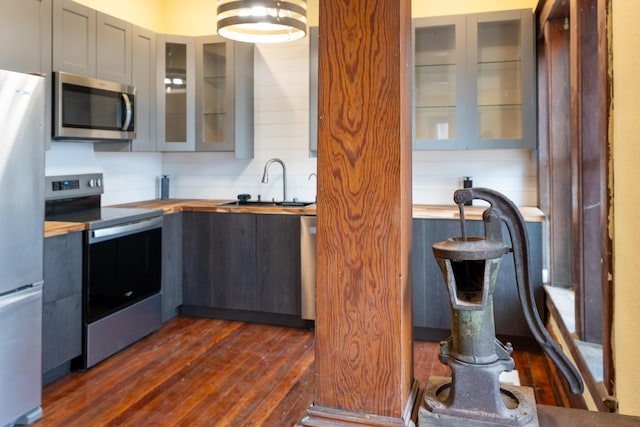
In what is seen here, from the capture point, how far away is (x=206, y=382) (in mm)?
2906

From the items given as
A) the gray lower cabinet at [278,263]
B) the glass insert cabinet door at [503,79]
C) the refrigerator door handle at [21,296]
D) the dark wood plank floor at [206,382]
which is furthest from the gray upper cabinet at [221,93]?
the refrigerator door handle at [21,296]

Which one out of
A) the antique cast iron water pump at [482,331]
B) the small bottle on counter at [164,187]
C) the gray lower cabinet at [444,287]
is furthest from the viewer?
the small bottle on counter at [164,187]

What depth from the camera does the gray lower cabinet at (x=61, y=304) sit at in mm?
2764

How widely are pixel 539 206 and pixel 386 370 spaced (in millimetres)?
3183

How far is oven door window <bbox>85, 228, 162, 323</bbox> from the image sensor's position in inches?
121

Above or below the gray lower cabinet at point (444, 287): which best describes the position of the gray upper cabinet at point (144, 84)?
above

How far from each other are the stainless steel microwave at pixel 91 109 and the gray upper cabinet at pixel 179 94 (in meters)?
0.44

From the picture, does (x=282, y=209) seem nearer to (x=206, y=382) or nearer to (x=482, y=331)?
(x=206, y=382)

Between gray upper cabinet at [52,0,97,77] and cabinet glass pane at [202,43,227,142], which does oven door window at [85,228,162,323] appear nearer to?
cabinet glass pane at [202,43,227,142]

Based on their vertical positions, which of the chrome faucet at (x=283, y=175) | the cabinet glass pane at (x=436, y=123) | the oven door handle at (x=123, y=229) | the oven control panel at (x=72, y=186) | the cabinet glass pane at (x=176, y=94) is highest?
A: the cabinet glass pane at (x=176, y=94)

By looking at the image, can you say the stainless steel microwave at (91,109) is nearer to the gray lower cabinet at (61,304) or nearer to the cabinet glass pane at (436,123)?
the gray lower cabinet at (61,304)

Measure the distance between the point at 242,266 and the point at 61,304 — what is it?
1390 millimetres

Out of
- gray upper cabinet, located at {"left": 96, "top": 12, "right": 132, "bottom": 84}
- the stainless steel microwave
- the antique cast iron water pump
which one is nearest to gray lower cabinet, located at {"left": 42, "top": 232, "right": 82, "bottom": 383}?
the stainless steel microwave

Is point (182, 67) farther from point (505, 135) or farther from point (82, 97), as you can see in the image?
point (505, 135)
